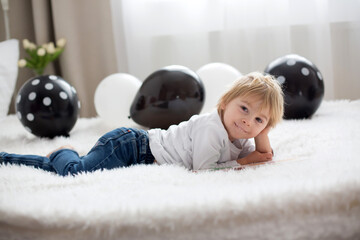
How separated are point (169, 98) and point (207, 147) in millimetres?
654

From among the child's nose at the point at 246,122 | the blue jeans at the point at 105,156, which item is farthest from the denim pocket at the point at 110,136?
the child's nose at the point at 246,122

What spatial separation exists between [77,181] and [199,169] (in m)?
0.37

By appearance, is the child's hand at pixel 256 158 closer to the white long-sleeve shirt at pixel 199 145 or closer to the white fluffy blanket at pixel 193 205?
the white long-sleeve shirt at pixel 199 145

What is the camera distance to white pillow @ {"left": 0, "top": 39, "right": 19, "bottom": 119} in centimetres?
196

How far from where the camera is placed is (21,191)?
1.02 meters

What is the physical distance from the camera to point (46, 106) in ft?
6.10

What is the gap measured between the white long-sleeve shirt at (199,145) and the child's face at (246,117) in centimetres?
3

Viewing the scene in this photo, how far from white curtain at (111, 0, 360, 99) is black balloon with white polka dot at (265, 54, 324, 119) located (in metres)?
0.70

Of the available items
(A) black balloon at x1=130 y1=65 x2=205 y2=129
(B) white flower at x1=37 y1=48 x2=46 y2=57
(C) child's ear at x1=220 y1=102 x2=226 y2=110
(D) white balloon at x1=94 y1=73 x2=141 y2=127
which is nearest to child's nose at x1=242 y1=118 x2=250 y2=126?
(C) child's ear at x1=220 y1=102 x2=226 y2=110

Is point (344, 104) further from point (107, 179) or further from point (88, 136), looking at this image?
point (107, 179)

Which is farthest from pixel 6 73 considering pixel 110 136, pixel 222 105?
pixel 222 105

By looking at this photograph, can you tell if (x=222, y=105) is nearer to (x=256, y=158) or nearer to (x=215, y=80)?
(x=256, y=158)

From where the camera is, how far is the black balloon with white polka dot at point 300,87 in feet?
6.22

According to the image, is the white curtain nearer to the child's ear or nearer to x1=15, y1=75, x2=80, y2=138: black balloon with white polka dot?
x1=15, y1=75, x2=80, y2=138: black balloon with white polka dot
